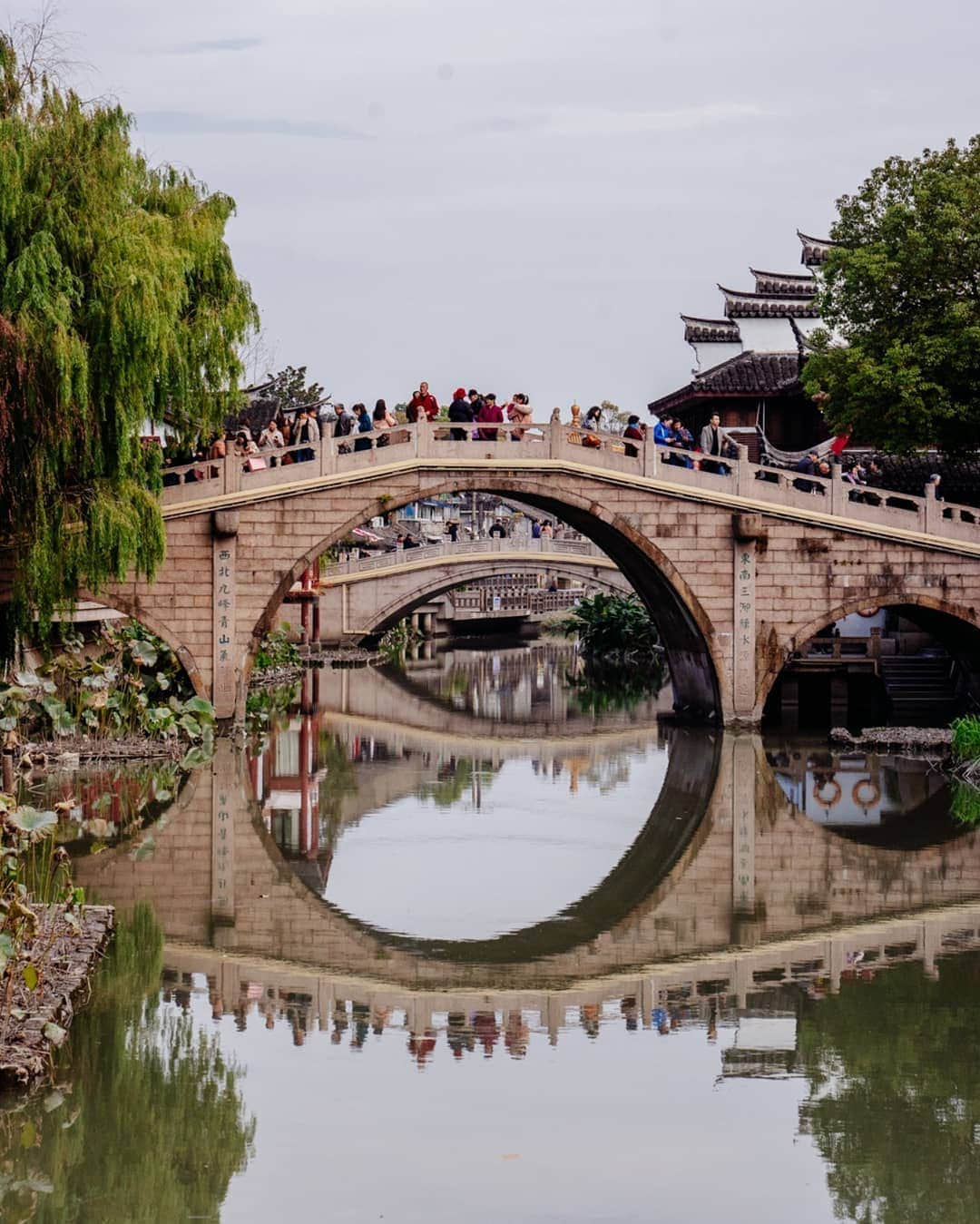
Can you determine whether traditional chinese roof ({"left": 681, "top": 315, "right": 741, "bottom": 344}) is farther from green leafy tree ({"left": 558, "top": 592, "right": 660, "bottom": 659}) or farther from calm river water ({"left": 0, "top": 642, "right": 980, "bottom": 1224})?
calm river water ({"left": 0, "top": 642, "right": 980, "bottom": 1224})

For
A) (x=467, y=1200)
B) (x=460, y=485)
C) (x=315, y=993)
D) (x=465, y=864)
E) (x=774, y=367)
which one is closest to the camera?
(x=467, y=1200)

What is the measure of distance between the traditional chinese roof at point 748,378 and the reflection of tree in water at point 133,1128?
81.1ft

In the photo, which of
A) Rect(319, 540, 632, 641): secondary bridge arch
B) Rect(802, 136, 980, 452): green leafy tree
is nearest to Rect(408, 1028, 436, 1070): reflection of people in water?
Rect(802, 136, 980, 452): green leafy tree

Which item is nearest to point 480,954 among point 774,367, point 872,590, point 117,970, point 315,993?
point 315,993

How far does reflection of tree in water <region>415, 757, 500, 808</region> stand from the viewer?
62.1 ft

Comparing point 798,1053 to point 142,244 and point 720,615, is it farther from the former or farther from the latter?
point 720,615

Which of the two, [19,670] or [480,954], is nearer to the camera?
[480,954]

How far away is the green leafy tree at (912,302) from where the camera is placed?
23281mm

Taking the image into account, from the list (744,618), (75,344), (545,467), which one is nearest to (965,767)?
(744,618)

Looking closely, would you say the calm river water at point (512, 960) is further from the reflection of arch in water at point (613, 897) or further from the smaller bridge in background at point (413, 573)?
the smaller bridge in background at point (413, 573)

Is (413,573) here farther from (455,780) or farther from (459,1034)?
(459,1034)

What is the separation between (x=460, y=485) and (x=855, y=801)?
284 inches

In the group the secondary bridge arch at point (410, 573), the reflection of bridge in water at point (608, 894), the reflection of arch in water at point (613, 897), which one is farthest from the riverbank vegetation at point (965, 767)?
the secondary bridge arch at point (410, 573)

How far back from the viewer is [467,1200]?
7.38 metres
